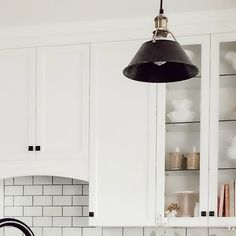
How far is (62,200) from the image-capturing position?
10.7 ft

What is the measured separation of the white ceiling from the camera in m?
2.62

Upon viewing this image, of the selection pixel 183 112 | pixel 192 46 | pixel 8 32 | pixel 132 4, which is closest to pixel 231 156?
pixel 183 112

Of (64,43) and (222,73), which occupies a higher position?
(64,43)

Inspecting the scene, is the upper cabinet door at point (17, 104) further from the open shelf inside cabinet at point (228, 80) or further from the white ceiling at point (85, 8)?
the open shelf inside cabinet at point (228, 80)

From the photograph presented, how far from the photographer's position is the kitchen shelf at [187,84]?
2805mm

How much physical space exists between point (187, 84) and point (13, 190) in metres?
1.46

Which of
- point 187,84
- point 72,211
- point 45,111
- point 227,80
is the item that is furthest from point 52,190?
point 227,80

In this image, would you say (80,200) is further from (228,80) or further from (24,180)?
(228,80)

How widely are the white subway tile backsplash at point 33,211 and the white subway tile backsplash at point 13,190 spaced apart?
12 centimetres

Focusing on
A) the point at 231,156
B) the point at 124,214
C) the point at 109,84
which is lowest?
the point at 124,214

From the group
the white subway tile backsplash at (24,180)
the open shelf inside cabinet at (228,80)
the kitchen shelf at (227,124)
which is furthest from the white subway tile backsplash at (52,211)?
the open shelf inside cabinet at (228,80)

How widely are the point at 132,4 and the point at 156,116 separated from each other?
674 mm

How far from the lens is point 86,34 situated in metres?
Answer: 2.95

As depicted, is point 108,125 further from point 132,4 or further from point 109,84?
point 132,4
